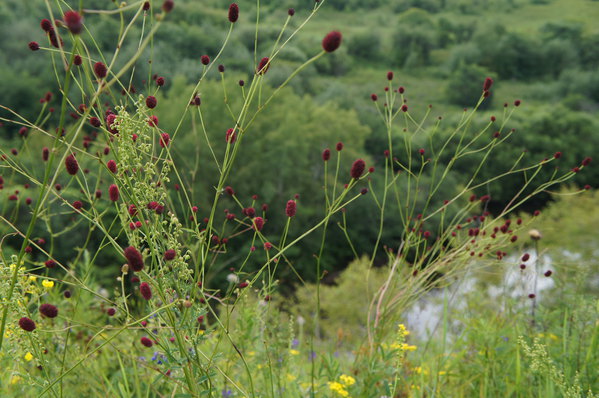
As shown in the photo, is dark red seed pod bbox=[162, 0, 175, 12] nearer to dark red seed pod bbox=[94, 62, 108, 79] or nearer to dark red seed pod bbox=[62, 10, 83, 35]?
dark red seed pod bbox=[62, 10, 83, 35]

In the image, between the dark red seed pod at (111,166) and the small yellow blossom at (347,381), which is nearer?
the dark red seed pod at (111,166)

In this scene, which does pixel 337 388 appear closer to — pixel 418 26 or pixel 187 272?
pixel 187 272

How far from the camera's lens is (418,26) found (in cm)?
6450

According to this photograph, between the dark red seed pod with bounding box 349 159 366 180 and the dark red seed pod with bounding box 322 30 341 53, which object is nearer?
the dark red seed pod with bounding box 322 30 341 53

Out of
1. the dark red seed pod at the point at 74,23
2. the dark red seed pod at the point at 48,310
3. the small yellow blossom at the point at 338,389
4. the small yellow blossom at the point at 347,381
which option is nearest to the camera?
the dark red seed pod at the point at 74,23

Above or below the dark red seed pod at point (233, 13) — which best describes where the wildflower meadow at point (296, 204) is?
below

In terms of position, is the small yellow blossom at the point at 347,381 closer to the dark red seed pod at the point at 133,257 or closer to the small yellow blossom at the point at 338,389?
the small yellow blossom at the point at 338,389

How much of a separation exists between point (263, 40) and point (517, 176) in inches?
1128

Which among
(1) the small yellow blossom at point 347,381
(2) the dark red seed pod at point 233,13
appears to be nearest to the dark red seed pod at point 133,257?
(2) the dark red seed pod at point 233,13

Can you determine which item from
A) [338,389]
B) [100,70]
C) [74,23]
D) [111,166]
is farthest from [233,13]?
[338,389]

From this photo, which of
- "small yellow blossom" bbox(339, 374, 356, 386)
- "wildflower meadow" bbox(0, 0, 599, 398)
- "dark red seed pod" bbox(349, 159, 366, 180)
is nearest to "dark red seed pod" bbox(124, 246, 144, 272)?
"wildflower meadow" bbox(0, 0, 599, 398)

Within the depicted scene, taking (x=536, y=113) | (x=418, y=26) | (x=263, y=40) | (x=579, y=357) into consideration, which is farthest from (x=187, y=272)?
(x=418, y=26)

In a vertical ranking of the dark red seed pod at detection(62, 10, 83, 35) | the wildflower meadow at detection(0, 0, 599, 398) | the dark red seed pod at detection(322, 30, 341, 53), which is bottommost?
the wildflower meadow at detection(0, 0, 599, 398)

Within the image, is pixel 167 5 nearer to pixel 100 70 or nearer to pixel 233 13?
pixel 100 70
